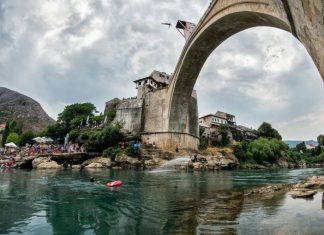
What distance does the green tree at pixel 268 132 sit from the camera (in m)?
57.2

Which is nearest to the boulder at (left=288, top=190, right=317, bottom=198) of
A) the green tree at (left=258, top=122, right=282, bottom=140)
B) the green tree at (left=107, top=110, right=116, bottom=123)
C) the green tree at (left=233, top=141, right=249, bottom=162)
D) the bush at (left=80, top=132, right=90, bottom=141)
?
the bush at (left=80, top=132, right=90, bottom=141)

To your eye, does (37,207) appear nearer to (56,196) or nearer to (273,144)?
(56,196)

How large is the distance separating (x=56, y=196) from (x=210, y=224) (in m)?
6.34

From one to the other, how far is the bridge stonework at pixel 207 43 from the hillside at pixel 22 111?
69.8 metres

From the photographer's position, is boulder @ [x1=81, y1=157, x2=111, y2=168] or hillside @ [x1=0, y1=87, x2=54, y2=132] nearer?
boulder @ [x1=81, y1=157, x2=111, y2=168]

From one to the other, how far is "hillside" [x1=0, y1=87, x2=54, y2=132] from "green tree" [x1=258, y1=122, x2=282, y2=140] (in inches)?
2669

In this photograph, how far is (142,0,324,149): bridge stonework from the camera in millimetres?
4430

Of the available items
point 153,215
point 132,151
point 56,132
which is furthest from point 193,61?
point 56,132

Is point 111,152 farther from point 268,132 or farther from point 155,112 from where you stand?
point 268,132

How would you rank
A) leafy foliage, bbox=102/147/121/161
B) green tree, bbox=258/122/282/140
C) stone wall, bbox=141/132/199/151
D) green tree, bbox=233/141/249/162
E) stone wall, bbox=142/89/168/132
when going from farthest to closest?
green tree, bbox=258/122/282/140 < green tree, bbox=233/141/249/162 < stone wall, bbox=142/89/168/132 < stone wall, bbox=141/132/199/151 < leafy foliage, bbox=102/147/121/161

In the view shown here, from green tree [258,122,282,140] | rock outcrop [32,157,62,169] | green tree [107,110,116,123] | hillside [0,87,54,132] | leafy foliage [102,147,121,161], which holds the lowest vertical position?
rock outcrop [32,157,62,169]

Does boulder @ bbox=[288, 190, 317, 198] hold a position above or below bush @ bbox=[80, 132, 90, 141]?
below

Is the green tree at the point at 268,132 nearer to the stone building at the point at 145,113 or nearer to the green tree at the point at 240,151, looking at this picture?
the green tree at the point at 240,151

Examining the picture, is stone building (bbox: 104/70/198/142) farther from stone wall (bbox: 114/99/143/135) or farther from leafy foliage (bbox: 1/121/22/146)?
leafy foliage (bbox: 1/121/22/146)
